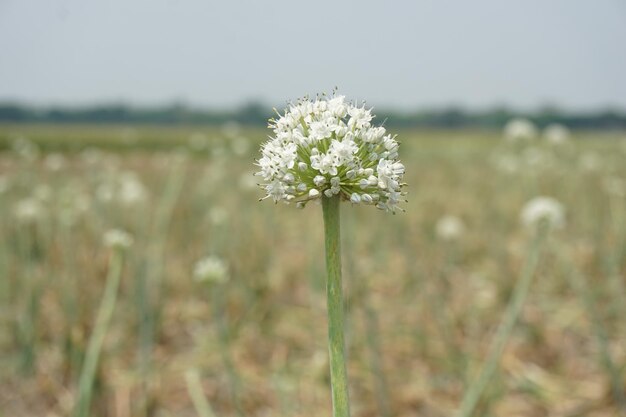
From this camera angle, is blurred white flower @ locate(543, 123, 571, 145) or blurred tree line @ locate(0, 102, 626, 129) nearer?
blurred white flower @ locate(543, 123, 571, 145)

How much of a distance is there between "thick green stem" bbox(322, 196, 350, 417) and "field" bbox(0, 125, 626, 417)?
3.55 ft

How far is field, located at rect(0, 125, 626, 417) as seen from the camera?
321 centimetres

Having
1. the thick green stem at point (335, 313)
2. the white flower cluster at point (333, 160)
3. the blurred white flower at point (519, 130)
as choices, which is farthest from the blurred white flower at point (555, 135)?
the thick green stem at point (335, 313)

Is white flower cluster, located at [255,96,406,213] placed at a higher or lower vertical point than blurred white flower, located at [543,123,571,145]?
lower

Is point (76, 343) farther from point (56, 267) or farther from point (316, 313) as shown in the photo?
point (56, 267)

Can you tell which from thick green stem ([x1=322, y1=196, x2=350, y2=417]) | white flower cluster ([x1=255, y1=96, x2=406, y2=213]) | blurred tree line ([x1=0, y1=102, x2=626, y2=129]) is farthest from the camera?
blurred tree line ([x1=0, y1=102, x2=626, y2=129])

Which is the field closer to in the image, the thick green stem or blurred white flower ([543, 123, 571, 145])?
blurred white flower ([543, 123, 571, 145])

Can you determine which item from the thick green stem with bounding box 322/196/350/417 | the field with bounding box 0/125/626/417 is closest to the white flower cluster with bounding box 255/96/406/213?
the thick green stem with bounding box 322/196/350/417

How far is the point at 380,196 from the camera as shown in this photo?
1.10m

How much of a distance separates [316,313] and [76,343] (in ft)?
6.68

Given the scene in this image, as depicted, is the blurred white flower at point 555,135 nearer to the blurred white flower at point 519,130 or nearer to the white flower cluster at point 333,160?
the blurred white flower at point 519,130

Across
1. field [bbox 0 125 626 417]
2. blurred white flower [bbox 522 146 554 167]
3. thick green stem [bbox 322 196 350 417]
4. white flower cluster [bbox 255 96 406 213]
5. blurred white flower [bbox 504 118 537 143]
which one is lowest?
field [bbox 0 125 626 417]

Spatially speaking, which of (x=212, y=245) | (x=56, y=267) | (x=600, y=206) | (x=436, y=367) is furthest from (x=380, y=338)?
(x=600, y=206)

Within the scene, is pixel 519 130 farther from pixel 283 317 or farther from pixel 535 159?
pixel 283 317
